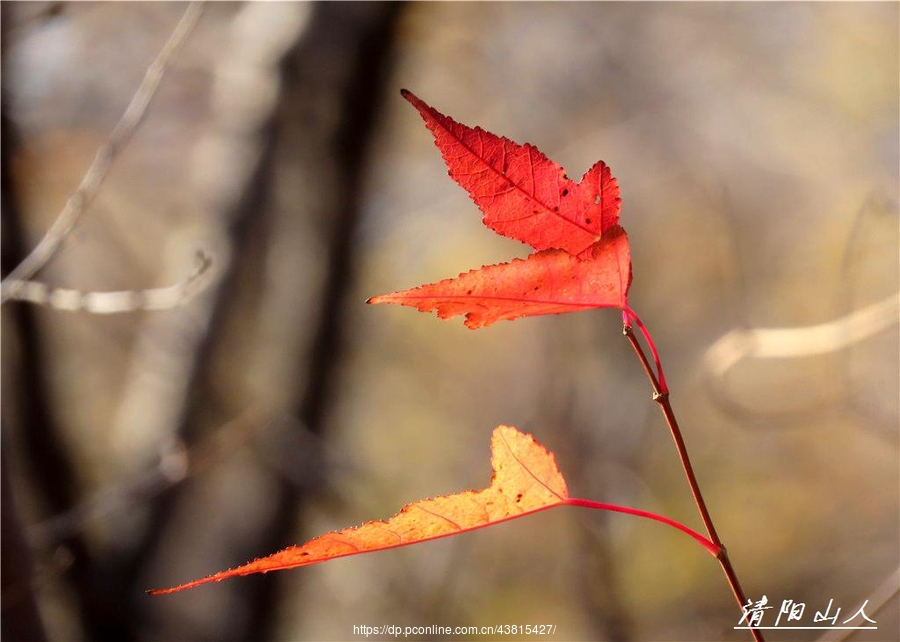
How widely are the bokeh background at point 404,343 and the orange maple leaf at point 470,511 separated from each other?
0.56 meters

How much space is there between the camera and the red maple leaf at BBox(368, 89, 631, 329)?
203 millimetres

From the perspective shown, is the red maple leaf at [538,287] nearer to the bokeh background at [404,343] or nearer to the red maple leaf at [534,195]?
the red maple leaf at [534,195]

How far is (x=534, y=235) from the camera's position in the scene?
0.21 meters

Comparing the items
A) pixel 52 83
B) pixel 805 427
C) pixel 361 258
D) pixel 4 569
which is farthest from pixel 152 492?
pixel 805 427

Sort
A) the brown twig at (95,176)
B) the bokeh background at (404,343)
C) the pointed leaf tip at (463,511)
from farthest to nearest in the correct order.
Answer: the bokeh background at (404,343), the brown twig at (95,176), the pointed leaf tip at (463,511)

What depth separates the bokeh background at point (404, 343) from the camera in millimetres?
918

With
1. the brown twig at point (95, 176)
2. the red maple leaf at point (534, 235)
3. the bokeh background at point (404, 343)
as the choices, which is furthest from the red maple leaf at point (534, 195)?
the bokeh background at point (404, 343)

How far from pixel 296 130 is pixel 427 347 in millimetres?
623

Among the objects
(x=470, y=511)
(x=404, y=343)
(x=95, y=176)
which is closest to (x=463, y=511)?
(x=470, y=511)

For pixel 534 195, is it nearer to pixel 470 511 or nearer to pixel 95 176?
pixel 470 511

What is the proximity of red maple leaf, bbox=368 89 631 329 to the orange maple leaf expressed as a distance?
49mm

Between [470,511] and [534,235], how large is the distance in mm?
83

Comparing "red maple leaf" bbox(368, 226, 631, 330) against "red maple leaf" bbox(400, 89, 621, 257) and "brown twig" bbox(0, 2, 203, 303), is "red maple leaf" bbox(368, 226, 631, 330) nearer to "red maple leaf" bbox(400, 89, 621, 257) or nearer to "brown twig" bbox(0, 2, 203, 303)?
"red maple leaf" bbox(400, 89, 621, 257)

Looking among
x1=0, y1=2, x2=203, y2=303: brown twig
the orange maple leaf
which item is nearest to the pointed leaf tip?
the orange maple leaf
